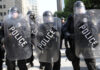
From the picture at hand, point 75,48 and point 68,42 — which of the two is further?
point 68,42

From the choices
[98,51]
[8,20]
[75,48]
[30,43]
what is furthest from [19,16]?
[98,51]

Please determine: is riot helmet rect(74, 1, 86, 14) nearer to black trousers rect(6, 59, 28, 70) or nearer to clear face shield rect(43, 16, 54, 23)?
clear face shield rect(43, 16, 54, 23)

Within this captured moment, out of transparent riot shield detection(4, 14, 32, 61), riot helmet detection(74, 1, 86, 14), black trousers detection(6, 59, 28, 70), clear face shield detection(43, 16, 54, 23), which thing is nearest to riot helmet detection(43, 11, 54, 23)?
clear face shield detection(43, 16, 54, 23)

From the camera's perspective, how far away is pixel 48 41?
14.9 ft

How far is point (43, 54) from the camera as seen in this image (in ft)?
15.1

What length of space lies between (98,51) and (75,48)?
423 millimetres

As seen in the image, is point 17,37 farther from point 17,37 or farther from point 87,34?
point 87,34

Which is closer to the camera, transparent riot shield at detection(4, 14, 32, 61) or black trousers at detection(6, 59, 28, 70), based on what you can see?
transparent riot shield at detection(4, 14, 32, 61)

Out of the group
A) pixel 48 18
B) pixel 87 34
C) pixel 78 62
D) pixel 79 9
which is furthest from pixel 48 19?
pixel 78 62

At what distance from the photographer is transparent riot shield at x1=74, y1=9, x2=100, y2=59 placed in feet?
14.2

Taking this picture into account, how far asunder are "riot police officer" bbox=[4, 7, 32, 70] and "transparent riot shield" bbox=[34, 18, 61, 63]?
0.20 meters

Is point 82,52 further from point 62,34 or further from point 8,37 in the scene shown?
point 8,37

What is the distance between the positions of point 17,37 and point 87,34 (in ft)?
4.25

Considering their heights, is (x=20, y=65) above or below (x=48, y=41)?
below
